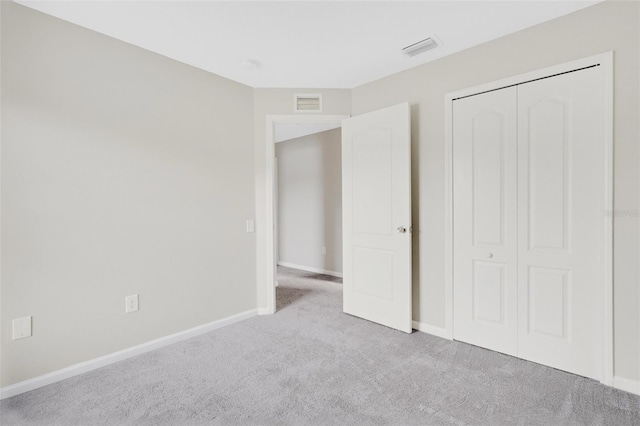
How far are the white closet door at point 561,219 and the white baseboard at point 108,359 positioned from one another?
8.47 feet

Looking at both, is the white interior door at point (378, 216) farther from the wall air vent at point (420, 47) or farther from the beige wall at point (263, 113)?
the wall air vent at point (420, 47)

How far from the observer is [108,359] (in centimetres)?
232

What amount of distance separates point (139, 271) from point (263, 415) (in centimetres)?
151

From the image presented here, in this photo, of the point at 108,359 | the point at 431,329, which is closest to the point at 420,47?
the point at 431,329

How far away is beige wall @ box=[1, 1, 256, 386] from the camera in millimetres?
1959

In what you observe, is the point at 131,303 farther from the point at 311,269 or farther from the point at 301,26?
the point at 311,269

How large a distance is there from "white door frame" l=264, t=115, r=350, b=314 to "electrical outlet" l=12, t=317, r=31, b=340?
1.88m

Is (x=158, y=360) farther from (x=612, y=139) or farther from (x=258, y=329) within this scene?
(x=612, y=139)

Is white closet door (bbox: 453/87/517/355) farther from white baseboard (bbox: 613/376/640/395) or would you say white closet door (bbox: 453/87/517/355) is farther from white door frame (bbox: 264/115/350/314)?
white door frame (bbox: 264/115/350/314)

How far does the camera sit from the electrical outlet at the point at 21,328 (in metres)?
1.94

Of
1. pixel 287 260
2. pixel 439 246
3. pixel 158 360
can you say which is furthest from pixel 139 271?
pixel 287 260

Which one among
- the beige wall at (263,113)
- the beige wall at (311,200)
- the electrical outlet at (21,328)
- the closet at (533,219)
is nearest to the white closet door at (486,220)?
the closet at (533,219)

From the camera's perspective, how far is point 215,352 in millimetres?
2508

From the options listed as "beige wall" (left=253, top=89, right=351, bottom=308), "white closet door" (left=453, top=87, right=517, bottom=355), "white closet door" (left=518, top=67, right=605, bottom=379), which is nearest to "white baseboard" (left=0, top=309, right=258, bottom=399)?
"beige wall" (left=253, top=89, right=351, bottom=308)
